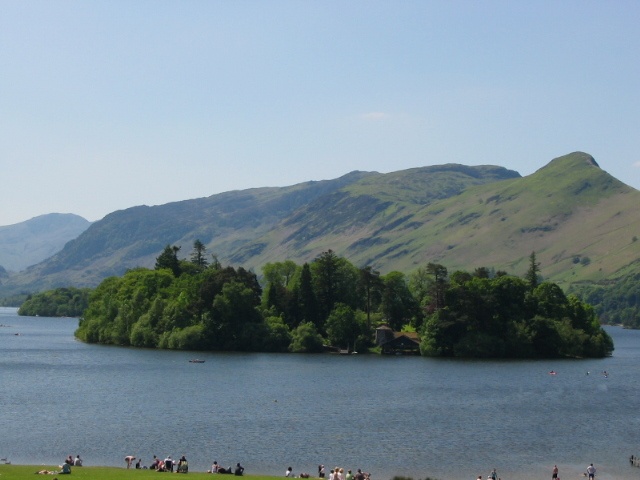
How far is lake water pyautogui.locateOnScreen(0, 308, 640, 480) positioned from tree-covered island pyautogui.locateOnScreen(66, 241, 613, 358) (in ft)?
50.1

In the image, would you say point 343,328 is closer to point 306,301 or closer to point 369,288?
point 306,301

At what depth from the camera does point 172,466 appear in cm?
6556

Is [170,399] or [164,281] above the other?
[164,281]

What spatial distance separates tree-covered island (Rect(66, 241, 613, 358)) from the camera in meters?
169

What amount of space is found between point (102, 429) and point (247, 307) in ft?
302

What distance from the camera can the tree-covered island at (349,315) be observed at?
169 meters

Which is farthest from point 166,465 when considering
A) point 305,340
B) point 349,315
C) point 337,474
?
point 349,315

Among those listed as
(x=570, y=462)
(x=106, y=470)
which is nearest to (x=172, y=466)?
(x=106, y=470)

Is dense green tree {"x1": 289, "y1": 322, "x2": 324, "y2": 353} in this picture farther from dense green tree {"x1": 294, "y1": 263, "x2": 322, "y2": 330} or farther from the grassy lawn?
the grassy lawn

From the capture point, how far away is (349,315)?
582 ft

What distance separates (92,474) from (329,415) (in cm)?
4006

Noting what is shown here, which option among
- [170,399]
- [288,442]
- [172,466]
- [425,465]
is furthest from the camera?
[170,399]

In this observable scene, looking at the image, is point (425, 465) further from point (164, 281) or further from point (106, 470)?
point (164, 281)

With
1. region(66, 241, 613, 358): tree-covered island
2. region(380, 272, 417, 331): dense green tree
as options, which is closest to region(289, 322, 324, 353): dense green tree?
region(66, 241, 613, 358): tree-covered island
